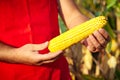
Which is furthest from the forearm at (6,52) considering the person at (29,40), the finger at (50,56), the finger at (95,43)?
the finger at (95,43)

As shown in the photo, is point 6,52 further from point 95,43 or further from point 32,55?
point 95,43

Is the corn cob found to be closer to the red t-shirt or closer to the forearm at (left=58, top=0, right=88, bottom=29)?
the red t-shirt

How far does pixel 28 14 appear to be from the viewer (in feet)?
5.78

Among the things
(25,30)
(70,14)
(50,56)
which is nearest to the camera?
(50,56)

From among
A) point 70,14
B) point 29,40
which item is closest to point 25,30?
point 29,40

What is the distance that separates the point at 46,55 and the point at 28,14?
0.73 feet

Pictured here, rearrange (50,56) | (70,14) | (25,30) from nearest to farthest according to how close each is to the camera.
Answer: (50,56), (25,30), (70,14)

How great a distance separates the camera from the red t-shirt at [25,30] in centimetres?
174

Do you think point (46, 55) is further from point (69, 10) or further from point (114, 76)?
point (114, 76)

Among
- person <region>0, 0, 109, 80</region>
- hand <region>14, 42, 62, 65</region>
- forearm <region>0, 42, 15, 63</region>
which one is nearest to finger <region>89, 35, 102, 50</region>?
person <region>0, 0, 109, 80</region>

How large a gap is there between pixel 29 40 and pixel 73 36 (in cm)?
22

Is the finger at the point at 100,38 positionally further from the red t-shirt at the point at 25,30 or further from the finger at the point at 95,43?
the red t-shirt at the point at 25,30

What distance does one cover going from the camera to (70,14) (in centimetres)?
198

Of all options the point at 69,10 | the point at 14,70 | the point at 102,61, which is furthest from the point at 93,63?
the point at 14,70
